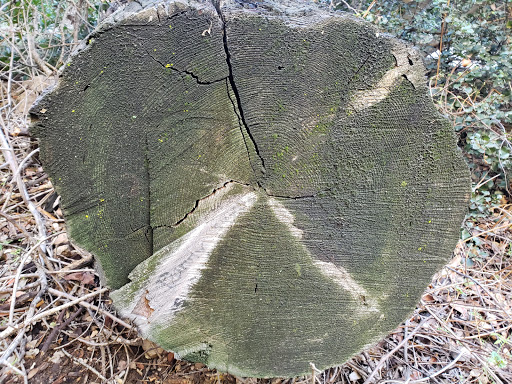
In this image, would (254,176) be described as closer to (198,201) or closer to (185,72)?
(198,201)

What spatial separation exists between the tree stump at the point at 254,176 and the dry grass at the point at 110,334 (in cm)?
36

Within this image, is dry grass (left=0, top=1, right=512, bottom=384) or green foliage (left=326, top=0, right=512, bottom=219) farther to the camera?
green foliage (left=326, top=0, right=512, bottom=219)

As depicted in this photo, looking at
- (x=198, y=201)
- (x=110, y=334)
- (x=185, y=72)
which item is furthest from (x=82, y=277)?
(x=185, y=72)

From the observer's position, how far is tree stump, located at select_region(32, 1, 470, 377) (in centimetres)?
88

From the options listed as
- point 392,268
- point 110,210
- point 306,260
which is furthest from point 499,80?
point 110,210

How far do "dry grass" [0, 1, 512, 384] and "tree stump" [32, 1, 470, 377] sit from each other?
355 mm

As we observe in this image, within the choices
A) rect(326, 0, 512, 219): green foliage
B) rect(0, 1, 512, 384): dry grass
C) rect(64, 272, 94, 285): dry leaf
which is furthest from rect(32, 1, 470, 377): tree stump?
rect(326, 0, 512, 219): green foliage

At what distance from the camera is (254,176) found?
1.04m

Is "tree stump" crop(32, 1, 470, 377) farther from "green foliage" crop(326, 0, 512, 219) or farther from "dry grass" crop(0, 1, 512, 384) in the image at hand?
"green foliage" crop(326, 0, 512, 219)

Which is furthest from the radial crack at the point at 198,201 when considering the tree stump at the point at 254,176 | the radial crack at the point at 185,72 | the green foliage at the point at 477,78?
the green foliage at the point at 477,78

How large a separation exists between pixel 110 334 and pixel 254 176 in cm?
119

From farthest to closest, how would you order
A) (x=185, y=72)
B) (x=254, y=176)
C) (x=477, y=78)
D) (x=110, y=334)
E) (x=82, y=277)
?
(x=477, y=78) < (x=82, y=277) < (x=110, y=334) < (x=254, y=176) < (x=185, y=72)

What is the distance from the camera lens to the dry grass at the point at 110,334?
60.6 inches

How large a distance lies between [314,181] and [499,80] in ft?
8.23
